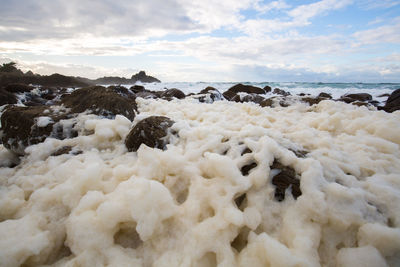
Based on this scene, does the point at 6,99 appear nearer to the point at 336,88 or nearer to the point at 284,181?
the point at 284,181

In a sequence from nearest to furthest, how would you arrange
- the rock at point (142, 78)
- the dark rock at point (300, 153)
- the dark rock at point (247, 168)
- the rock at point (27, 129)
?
the dark rock at point (247, 168) < the dark rock at point (300, 153) < the rock at point (27, 129) < the rock at point (142, 78)

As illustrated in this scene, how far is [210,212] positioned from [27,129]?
308 cm

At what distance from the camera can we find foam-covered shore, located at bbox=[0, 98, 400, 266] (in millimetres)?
1581

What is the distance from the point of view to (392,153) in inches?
105

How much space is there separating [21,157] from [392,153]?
15.4 feet

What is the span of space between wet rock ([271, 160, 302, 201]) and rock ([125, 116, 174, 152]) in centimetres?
141

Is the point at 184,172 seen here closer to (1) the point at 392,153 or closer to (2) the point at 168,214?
(2) the point at 168,214

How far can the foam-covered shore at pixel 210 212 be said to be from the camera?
1.58m

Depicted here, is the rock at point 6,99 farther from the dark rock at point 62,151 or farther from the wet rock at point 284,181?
the wet rock at point 284,181

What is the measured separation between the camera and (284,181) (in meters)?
2.03

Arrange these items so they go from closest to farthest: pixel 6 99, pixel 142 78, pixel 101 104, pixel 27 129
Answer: pixel 27 129
pixel 101 104
pixel 6 99
pixel 142 78

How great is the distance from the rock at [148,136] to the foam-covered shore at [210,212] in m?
0.44

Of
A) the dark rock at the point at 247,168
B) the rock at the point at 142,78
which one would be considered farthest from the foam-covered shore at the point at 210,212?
the rock at the point at 142,78

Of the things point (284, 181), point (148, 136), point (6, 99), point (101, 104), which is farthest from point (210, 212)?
point (6, 99)
